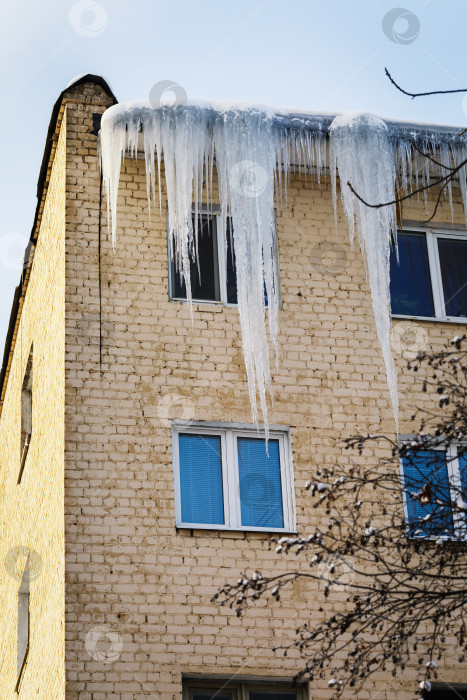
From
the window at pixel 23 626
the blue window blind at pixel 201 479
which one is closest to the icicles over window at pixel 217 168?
the blue window blind at pixel 201 479

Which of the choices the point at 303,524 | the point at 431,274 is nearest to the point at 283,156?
the point at 431,274

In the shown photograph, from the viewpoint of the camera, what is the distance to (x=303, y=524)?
33.0 feet

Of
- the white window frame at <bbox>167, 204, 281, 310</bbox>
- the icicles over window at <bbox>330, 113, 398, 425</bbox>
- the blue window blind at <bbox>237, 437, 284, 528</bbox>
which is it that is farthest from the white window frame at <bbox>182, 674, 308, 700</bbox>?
the icicles over window at <bbox>330, 113, 398, 425</bbox>

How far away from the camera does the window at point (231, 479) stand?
10016mm

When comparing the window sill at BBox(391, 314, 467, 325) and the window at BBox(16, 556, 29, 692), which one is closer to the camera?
the window sill at BBox(391, 314, 467, 325)

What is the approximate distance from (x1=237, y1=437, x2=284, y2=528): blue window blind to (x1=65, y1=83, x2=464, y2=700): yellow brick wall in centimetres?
18

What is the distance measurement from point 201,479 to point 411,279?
2.85m

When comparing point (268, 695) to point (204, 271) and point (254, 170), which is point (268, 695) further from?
point (254, 170)

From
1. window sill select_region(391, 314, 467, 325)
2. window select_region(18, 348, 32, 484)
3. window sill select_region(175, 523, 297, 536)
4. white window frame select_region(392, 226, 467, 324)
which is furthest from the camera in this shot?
window select_region(18, 348, 32, 484)

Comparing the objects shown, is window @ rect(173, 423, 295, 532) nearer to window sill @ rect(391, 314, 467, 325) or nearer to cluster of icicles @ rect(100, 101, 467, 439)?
cluster of icicles @ rect(100, 101, 467, 439)

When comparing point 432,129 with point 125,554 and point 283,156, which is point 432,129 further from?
point 125,554

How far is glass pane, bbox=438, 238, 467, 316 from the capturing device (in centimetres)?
1143

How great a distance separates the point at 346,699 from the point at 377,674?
32 cm

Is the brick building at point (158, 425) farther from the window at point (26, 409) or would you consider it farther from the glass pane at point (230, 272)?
the window at point (26, 409)
